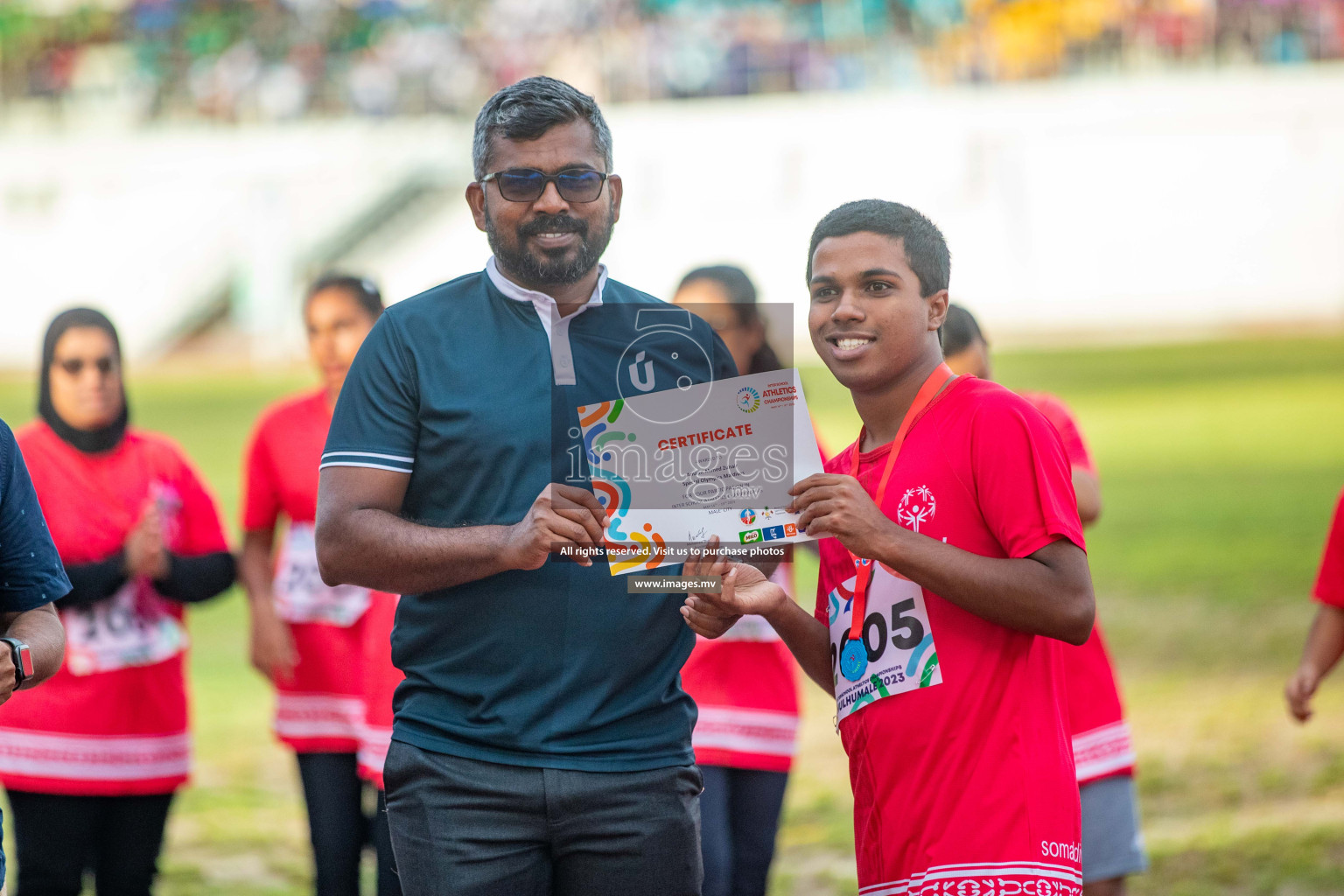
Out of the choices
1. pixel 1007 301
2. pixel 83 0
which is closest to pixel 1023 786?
pixel 1007 301

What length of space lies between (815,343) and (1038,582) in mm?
587

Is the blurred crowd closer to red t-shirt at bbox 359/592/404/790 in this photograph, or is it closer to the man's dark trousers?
red t-shirt at bbox 359/592/404/790

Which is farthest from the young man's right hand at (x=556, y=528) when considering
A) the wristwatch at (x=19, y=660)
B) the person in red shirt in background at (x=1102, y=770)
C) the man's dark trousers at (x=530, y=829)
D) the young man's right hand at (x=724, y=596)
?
the person in red shirt in background at (x=1102, y=770)

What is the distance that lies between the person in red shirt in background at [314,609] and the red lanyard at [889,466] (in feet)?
6.71

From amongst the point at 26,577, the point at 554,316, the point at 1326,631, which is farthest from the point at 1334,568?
the point at 26,577

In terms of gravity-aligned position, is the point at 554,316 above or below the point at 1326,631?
above

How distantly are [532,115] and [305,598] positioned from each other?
91.1 inches

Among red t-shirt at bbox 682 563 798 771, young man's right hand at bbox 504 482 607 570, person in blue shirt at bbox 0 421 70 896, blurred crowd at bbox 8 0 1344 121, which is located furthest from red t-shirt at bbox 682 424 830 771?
blurred crowd at bbox 8 0 1344 121

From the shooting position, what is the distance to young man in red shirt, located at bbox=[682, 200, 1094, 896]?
2.55m

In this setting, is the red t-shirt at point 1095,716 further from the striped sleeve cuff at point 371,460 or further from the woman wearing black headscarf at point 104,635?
the woman wearing black headscarf at point 104,635

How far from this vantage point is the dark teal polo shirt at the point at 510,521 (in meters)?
2.69

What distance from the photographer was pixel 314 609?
4.61 metres

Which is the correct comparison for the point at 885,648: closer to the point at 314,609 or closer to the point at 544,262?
the point at 544,262

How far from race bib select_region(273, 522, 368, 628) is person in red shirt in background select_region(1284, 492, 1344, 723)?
2.66m
